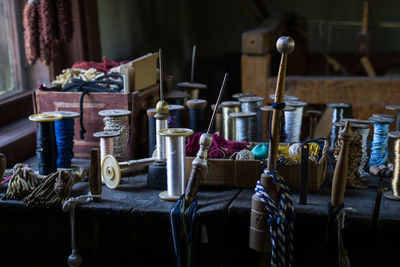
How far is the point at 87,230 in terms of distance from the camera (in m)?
2.38

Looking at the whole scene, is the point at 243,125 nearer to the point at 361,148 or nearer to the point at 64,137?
the point at 361,148

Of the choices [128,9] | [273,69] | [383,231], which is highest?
[128,9]

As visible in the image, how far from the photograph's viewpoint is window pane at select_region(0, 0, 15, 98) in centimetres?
338

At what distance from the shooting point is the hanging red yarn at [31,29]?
10.3 ft

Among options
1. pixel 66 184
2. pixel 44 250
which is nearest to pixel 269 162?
pixel 66 184

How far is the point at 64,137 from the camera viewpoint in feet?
8.43

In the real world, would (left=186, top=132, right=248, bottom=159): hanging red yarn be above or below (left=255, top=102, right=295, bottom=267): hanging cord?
above

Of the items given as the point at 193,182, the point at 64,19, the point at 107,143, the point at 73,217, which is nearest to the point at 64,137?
the point at 107,143

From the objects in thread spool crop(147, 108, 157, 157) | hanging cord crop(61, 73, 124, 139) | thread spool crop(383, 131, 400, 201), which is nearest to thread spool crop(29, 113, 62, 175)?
hanging cord crop(61, 73, 124, 139)

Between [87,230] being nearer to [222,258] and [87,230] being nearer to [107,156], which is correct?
[107,156]

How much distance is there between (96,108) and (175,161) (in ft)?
2.59

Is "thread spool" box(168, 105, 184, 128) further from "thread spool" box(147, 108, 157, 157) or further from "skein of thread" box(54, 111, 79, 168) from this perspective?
"skein of thread" box(54, 111, 79, 168)

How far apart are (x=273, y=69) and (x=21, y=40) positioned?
12.0ft

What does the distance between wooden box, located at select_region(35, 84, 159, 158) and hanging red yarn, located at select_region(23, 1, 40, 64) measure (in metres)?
0.43
